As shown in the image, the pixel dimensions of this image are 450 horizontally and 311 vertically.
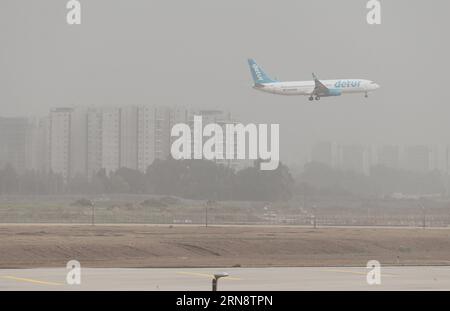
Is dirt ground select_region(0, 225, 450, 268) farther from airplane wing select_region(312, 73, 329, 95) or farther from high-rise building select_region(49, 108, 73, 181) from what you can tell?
high-rise building select_region(49, 108, 73, 181)

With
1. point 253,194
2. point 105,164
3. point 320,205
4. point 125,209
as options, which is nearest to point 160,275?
point 125,209

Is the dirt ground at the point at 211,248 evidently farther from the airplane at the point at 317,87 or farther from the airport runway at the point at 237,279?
the airplane at the point at 317,87

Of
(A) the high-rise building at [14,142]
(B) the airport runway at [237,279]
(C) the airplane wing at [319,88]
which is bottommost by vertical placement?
(B) the airport runway at [237,279]

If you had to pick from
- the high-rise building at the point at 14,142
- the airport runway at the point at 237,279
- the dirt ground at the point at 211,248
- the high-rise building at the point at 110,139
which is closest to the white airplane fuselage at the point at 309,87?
the high-rise building at the point at 14,142

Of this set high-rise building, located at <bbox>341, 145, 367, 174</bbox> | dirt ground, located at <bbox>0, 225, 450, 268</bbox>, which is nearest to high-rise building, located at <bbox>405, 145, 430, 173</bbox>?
high-rise building, located at <bbox>341, 145, 367, 174</bbox>

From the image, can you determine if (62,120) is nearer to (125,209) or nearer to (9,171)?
(9,171)
